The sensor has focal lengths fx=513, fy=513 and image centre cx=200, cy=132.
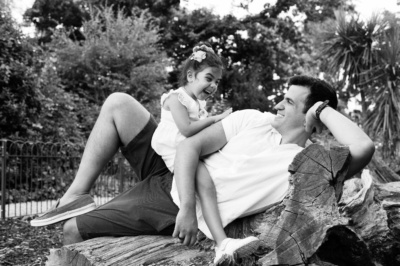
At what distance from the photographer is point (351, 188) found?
3.56m

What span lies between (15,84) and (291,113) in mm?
7933

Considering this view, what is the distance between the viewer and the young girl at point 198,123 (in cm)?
216

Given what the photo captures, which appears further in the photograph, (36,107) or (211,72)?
(36,107)

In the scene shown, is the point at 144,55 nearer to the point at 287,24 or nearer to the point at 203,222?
the point at 287,24

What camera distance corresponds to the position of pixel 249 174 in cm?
242

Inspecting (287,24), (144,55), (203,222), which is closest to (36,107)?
(144,55)

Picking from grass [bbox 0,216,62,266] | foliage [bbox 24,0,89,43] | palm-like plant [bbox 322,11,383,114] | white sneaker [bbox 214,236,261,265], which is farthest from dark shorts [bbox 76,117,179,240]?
foliage [bbox 24,0,89,43]

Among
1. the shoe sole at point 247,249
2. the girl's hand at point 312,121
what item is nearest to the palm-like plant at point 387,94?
the girl's hand at point 312,121

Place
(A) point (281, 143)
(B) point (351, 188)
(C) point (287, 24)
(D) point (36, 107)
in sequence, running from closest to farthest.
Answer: (A) point (281, 143)
(B) point (351, 188)
(D) point (36, 107)
(C) point (287, 24)

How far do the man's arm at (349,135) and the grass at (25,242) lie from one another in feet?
9.59

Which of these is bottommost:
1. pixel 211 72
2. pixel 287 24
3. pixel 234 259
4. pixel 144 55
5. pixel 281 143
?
pixel 234 259

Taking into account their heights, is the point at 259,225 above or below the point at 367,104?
below

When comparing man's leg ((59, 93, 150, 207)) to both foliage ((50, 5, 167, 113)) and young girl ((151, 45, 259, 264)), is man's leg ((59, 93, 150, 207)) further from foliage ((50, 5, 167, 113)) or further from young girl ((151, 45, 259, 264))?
foliage ((50, 5, 167, 113))

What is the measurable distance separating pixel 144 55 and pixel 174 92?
37.4ft
